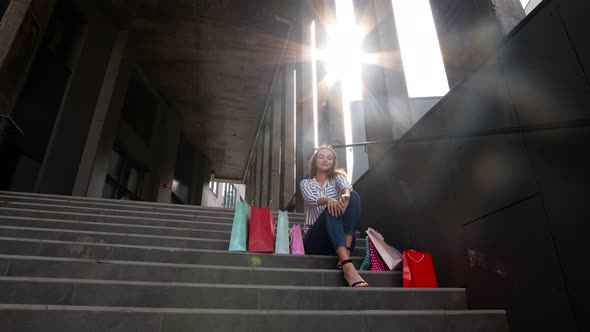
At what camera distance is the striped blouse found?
332 centimetres

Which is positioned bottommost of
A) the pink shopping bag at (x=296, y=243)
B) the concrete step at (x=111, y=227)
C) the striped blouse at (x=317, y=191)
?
the pink shopping bag at (x=296, y=243)

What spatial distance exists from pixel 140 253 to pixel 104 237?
584 millimetres

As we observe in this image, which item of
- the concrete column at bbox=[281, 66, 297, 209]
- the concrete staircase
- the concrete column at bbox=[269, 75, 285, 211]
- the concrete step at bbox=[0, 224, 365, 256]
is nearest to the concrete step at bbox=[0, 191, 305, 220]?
the concrete staircase

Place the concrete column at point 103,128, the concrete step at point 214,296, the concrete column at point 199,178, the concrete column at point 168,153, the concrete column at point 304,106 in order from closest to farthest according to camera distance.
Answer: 1. the concrete step at point 214,296
2. the concrete column at point 103,128
3. the concrete column at point 304,106
4. the concrete column at point 168,153
5. the concrete column at point 199,178

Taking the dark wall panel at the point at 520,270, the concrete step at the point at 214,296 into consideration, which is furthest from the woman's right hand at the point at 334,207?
the dark wall panel at the point at 520,270

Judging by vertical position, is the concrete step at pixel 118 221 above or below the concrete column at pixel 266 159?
below

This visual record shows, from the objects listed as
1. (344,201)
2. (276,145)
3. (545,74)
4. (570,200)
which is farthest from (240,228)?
(276,145)

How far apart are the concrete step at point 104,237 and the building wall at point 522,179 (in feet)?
6.92

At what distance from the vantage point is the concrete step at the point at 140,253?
275 cm

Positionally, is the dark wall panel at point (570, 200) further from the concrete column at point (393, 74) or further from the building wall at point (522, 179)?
the concrete column at point (393, 74)

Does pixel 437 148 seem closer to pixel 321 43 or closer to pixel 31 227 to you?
pixel 31 227

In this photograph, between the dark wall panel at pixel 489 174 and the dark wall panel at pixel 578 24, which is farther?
the dark wall panel at pixel 489 174

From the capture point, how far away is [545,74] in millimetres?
2096

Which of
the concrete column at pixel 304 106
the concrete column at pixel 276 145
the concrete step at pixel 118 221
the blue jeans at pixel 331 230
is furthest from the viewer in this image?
the concrete column at pixel 276 145
